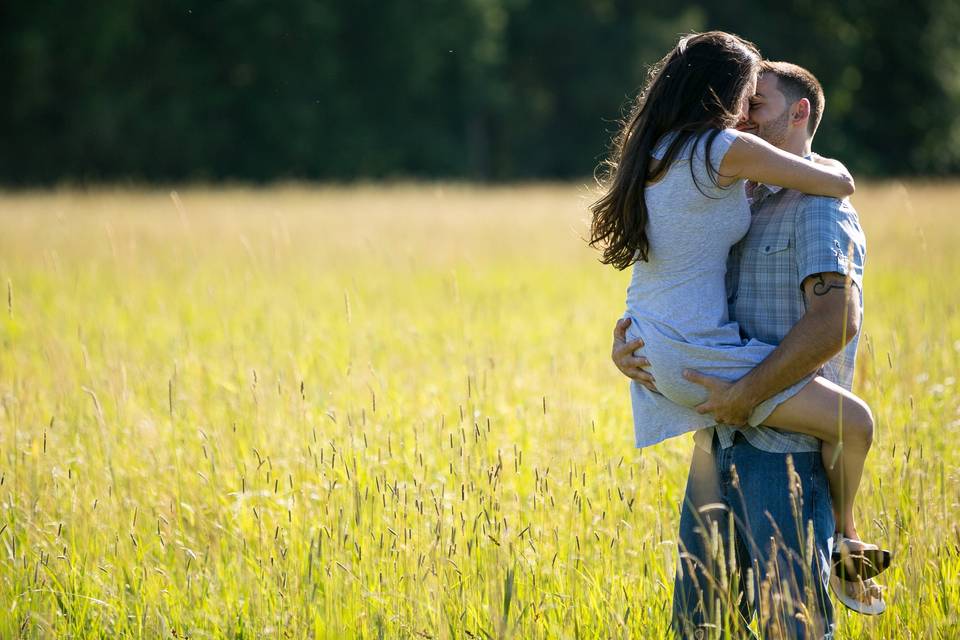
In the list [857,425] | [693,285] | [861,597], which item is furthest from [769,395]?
[861,597]

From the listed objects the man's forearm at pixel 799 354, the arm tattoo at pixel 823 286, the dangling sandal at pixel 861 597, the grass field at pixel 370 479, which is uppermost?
the arm tattoo at pixel 823 286

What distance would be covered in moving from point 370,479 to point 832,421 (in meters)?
1.90

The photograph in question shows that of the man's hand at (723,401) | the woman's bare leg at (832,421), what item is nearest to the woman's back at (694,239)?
the man's hand at (723,401)

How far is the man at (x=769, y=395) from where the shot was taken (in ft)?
8.09

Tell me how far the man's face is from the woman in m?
0.11

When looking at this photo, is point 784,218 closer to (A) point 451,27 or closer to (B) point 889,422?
(B) point 889,422

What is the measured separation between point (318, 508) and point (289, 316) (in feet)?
13.2

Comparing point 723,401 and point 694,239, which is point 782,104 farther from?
point 723,401

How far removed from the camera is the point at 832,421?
Result: 2.49 m

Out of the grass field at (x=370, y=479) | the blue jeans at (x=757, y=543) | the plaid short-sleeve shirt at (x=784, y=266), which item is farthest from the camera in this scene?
the grass field at (x=370, y=479)

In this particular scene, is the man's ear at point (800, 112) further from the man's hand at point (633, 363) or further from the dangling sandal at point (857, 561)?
the dangling sandal at point (857, 561)

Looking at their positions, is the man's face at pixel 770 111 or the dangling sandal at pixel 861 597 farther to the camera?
the man's face at pixel 770 111

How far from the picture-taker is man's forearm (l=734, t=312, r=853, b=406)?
2.46m

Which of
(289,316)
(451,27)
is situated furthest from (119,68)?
(289,316)
